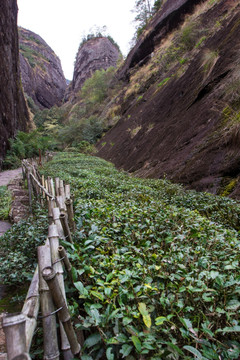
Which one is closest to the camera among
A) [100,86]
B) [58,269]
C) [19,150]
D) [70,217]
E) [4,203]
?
[58,269]

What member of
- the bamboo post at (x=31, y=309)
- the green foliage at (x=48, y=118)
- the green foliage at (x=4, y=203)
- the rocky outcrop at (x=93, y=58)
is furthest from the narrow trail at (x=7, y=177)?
the rocky outcrop at (x=93, y=58)

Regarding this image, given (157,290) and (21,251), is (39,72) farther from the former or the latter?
(157,290)

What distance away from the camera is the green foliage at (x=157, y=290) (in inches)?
53.2

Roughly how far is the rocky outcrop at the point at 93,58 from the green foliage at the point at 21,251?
5197 centimetres

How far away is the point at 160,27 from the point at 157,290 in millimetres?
23819

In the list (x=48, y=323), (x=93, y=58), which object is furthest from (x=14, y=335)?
(x=93, y=58)

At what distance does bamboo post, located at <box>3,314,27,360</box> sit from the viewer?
31.7 inches

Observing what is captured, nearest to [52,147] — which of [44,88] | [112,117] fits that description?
[112,117]

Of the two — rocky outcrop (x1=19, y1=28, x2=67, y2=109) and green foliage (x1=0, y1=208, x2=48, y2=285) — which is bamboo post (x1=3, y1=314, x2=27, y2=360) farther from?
rocky outcrop (x1=19, y1=28, x2=67, y2=109)

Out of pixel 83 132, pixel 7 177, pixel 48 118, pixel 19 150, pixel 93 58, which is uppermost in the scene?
pixel 93 58

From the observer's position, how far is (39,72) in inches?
2021

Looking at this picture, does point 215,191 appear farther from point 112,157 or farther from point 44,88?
point 44,88

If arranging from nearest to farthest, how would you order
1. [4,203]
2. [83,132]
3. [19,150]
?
1. [4,203]
2. [19,150]
3. [83,132]

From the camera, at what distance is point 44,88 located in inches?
2048
